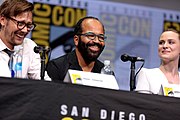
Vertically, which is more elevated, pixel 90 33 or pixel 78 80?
pixel 90 33

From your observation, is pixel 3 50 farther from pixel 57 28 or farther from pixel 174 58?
pixel 57 28

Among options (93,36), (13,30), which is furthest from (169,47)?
(13,30)

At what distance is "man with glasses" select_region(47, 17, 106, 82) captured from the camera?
112 inches

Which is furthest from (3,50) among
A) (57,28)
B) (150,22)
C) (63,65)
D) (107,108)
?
(150,22)

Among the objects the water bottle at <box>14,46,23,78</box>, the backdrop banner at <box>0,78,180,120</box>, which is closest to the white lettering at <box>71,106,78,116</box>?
the backdrop banner at <box>0,78,180,120</box>

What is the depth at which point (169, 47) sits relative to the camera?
3115 mm

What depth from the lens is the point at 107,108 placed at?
2.19 meters

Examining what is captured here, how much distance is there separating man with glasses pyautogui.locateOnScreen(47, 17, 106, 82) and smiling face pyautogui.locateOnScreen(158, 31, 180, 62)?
40 cm

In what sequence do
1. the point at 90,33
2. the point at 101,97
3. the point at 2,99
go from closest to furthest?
the point at 2,99 < the point at 101,97 < the point at 90,33

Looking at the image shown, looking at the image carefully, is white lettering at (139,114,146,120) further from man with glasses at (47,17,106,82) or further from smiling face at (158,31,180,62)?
smiling face at (158,31,180,62)

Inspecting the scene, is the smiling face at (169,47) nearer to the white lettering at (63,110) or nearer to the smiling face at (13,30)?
the smiling face at (13,30)

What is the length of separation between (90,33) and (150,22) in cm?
204

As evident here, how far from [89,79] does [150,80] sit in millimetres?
767

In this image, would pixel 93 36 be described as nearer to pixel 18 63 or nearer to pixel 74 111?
pixel 18 63
